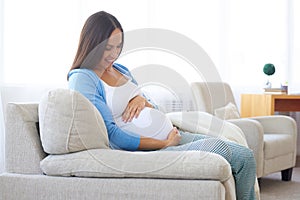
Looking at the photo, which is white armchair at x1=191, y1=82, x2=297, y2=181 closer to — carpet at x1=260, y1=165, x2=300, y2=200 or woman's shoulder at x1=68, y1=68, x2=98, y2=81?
carpet at x1=260, y1=165, x2=300, y2=200

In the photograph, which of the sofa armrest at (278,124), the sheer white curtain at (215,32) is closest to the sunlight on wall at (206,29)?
the sheer white curtain at (215,32)

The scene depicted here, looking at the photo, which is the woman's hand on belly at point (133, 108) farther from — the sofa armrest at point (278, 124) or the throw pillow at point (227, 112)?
the sofa armrest at point (278, 124)

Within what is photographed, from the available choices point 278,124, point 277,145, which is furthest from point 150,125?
point 278,124

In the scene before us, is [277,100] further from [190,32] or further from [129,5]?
[129,5]

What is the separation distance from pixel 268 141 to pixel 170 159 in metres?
2.04

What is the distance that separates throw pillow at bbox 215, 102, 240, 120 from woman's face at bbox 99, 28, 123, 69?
1.85m

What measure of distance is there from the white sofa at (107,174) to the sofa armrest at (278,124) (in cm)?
226

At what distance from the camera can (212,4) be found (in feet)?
16.1

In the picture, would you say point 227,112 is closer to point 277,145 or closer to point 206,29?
point 277,145

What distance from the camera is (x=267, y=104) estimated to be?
4.54 meters

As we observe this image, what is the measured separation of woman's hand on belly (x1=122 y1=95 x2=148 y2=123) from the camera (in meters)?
2.38

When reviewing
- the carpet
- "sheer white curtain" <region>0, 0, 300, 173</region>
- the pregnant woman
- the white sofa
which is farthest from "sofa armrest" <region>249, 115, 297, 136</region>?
the white sofa

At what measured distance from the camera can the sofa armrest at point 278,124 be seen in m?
4.24

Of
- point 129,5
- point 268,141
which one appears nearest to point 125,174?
point 268,141
